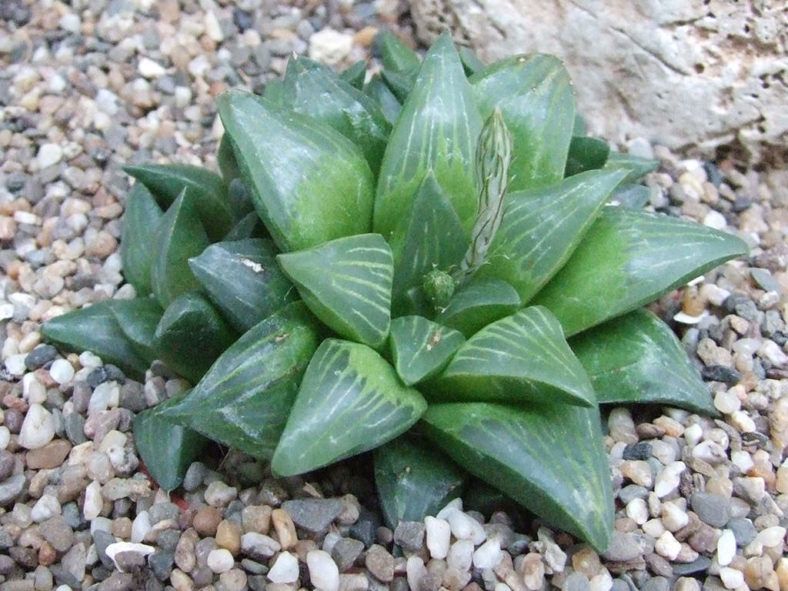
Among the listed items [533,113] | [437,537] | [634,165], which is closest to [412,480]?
[437,537]

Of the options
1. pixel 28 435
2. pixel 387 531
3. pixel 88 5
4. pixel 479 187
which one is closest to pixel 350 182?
pixel 479 187

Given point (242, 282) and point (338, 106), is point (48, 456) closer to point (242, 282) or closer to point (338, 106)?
point (242, 282)

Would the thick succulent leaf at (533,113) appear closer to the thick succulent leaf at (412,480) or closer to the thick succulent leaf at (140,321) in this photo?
the thick succulent leaf at (412,480)

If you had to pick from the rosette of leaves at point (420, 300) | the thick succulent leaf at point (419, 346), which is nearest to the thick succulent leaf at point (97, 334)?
the rosette of leaves at point (420, 300)

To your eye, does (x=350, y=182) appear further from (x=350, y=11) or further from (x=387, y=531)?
(x=350, y=11)

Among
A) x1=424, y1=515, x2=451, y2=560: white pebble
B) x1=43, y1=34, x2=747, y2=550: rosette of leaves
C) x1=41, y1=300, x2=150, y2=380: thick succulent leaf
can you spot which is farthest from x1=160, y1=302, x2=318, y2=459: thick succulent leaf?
x1=41, y1=300, x2=150, y2=380: thick succulent leaf

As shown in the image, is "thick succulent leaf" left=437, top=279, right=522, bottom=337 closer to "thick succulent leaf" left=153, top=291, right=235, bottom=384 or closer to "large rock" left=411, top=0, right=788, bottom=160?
"thick succulent leaf" left=153, top=291, right=235, bottom=384
